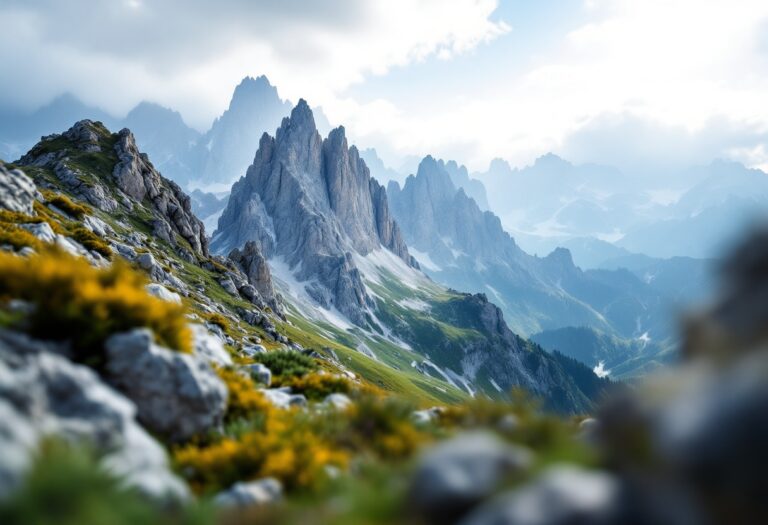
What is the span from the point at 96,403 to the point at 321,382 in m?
10.9

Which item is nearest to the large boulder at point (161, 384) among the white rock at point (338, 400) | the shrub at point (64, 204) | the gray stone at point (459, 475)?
the white rock at point (338, 400)

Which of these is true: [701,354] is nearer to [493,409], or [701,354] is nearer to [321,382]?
[493,409]

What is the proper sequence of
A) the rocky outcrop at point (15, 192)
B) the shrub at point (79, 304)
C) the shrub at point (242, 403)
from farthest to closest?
1. the rocky outcrop at point (15, 192)
2. the shrub at point (242, 403)
3. the shrub at point (79, 304)

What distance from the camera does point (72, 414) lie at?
7.81 meters

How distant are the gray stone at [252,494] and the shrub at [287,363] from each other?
12083 mm

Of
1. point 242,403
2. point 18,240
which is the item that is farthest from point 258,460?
point 18,240

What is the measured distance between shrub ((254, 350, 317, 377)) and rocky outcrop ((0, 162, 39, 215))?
2157 centimetres

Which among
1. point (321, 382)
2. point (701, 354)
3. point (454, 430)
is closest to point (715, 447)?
point (701, 354)

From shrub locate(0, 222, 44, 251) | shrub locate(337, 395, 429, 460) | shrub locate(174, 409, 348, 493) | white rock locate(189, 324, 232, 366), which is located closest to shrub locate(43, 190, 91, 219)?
shrub locate(0, 222, 44, 251)

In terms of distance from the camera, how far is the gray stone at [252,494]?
310 inches

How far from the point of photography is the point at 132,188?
411ft

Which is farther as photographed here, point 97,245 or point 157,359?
point 97,245

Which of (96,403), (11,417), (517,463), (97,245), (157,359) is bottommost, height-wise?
(11,417)

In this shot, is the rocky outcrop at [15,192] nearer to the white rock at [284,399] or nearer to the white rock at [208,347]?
the white rock at [208,347]
